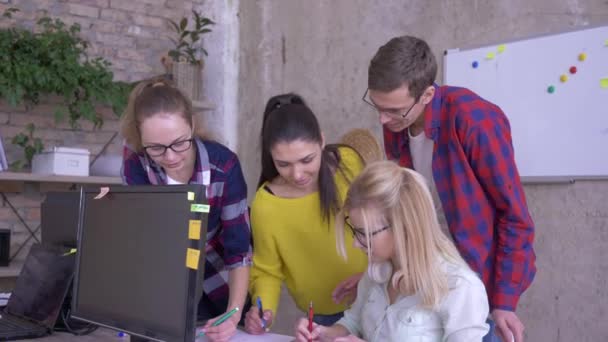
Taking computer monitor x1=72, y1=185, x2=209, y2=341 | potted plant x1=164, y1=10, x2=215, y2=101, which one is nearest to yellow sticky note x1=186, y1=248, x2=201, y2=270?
computer monitor x1=72, y1=185, x2=209, y2=341

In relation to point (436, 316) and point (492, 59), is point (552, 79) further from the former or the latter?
point (436, 316)

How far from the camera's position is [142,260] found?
141cm

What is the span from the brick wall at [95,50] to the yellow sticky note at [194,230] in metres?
2.72

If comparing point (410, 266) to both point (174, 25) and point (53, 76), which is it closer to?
point (53, 76)

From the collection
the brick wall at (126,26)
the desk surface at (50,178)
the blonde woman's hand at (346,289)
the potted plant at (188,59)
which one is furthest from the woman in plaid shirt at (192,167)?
the brick wall at (126,26)

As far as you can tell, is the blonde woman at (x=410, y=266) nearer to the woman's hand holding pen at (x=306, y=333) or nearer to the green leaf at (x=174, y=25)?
the woman's hand holding pen at (x=306, y=333)

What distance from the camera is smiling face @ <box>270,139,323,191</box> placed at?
1.74m

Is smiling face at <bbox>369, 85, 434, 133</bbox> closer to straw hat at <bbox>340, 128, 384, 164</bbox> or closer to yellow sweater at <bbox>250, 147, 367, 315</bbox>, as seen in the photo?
yellow sweater at <bbox>250, 147, 367, 315</bbox>

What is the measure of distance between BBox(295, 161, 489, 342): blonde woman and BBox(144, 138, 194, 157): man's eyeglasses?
1.50 feet

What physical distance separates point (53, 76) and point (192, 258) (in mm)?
2520

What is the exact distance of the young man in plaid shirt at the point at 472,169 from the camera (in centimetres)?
143

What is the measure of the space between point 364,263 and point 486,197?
478 millimetres

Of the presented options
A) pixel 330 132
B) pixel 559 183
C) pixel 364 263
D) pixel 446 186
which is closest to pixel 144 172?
pixel 364 263

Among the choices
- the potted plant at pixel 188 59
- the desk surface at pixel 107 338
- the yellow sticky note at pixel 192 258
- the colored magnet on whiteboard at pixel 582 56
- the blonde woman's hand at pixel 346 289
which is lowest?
the desk surface at pixel 107 338
